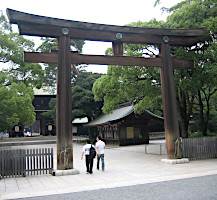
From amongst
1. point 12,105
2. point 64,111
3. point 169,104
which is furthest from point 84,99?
point 64,111

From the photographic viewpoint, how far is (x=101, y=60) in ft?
37.0

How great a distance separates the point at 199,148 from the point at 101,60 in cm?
699

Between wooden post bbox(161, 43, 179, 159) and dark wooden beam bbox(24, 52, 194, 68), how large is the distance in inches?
15.6

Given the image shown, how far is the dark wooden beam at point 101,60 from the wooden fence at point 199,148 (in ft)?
13.3

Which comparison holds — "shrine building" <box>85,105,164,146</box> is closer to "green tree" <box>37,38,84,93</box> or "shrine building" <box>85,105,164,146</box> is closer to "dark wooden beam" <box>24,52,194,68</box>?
"dark wooden beam" <box>24,52,194,68</box>

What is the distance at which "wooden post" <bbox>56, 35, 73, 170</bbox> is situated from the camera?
9.91 m

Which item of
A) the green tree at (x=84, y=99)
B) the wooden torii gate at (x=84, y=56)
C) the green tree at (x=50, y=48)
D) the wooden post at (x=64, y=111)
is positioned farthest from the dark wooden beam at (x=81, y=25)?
the green tree at (x=50, y=48)

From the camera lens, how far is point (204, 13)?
14.4 m

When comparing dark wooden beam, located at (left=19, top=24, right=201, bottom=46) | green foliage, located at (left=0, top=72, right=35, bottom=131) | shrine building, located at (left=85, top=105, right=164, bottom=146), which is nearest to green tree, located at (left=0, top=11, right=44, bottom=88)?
green foliage, located at (left=0, top=72, right=35, bottom=131)

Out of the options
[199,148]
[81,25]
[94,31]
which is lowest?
[199,148]

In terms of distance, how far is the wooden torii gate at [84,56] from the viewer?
1003 cm

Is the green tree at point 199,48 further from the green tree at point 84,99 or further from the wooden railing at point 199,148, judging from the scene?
the green tree at point 84,99

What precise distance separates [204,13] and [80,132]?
34.7m

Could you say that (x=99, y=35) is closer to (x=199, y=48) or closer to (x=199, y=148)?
(x=199, y=48)
